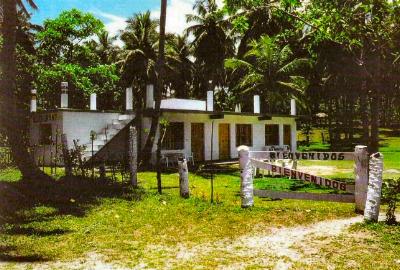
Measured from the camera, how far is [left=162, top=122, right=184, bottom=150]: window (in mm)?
23547

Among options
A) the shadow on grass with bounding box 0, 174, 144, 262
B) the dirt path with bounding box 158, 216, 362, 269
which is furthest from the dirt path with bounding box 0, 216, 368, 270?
the shadow on grass with bounding box 0, 174, 144, 262

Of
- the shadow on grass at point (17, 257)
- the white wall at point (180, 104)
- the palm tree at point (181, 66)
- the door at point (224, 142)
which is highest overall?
the palm tree at point (181, 66)

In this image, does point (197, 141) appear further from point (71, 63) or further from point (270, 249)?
point (270, 249)

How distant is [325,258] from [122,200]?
6.35m

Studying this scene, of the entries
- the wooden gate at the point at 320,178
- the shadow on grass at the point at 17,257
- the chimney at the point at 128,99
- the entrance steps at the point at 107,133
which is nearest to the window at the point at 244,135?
the chimney at the point at 128,99

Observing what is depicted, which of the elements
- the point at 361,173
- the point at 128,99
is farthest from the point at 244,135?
the point at 361,173

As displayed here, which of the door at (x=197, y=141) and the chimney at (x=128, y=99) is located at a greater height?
the chimney at (x=128, y=99)

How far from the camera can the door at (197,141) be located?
81.6ft

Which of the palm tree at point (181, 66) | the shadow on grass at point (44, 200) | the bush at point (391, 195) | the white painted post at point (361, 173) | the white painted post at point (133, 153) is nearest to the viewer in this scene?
the bush at point (391, 195)

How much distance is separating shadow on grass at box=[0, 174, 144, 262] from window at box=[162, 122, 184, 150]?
994 cm

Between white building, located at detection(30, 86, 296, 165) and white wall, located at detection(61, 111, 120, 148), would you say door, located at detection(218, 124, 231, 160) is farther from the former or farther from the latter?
white wall, located at detection(61, 111, 120, 148)

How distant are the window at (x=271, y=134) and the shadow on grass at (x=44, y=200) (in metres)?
17.5

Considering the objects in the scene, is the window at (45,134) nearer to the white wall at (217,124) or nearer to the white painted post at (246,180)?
the white wall at (217,124)

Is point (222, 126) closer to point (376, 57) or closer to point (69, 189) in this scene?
point (376, 57)
